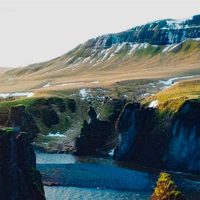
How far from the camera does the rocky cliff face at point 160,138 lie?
167875mm

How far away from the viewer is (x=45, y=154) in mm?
187750

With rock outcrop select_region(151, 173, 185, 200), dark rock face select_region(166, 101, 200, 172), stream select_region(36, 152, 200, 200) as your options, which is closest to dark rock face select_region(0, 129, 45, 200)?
stream select_region(36, 152, 200, 200)

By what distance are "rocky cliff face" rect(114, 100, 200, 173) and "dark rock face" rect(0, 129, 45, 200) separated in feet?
250

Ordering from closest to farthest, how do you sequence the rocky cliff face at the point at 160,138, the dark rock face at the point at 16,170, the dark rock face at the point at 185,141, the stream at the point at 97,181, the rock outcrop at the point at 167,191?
the rock outcrop at the point at 167,191, the dark rock face at the point at 16,170, the stream at the point at 97,181, the dark rock face at the point at 185,141, the rocky cliff face at the point at 160,138

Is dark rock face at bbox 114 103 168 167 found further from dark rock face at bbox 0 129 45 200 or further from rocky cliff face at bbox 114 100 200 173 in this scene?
dark rock face at bbox 0 129 45 200

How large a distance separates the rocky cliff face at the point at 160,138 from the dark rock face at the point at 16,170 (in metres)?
76.3

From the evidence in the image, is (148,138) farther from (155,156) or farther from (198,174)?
(198,174)

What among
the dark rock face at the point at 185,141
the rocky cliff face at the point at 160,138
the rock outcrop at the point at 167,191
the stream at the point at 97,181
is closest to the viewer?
the rock outcrop at the point at 167,191

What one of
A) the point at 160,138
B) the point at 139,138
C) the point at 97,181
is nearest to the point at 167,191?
the point at 97,181

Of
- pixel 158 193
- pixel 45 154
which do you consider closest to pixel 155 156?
pixel 45 154

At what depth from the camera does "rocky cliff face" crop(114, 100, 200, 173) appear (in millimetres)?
167875

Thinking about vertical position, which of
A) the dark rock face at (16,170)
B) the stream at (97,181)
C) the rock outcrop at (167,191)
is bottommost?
the stream at (97,181)

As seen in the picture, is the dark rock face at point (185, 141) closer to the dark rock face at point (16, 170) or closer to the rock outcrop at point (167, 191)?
the dark rock face at point (16, 170)

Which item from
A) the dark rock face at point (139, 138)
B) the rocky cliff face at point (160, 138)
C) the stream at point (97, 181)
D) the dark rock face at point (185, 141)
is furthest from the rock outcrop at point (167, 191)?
the dark rock face at point (139, 138)
